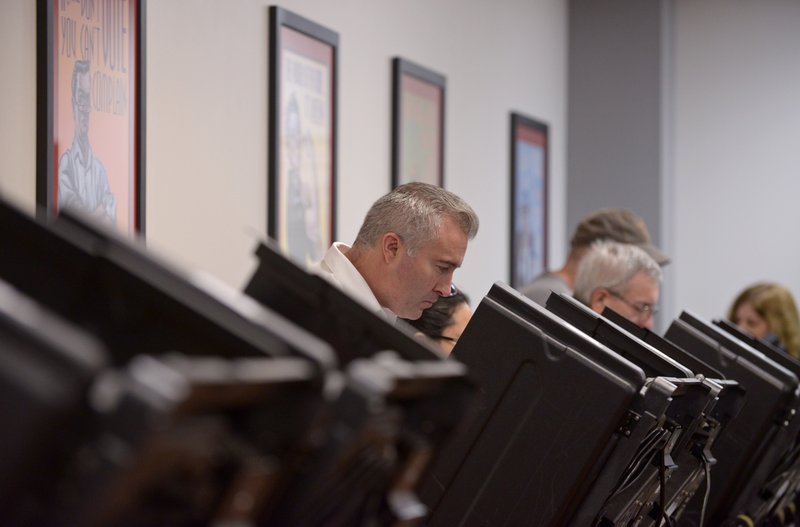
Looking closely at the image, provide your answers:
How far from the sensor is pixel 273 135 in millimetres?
4285

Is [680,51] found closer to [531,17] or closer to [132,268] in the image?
[531,17]

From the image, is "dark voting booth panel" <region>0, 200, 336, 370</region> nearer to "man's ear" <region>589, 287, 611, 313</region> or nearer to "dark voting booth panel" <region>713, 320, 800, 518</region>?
"dark voting booth panel" <region>713, 320, 800, 518</region>

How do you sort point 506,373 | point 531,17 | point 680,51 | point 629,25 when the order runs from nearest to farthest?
point 506,373, point 531,17, point 629,25, point 680,51

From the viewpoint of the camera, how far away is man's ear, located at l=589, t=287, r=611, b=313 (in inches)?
169

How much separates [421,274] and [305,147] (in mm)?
1668

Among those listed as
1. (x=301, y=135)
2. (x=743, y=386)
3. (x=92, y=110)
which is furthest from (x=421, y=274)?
(x=301, y=135)

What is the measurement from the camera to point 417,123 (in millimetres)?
5512

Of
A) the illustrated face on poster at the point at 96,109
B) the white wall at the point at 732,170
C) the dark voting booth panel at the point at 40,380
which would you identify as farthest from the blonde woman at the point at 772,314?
the dark voting booth panel at the point at 40,380

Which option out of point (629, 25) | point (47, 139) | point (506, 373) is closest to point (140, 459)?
point (506, 373)

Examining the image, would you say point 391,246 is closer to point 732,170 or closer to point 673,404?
point 673,404

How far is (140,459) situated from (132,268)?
390 millimetres

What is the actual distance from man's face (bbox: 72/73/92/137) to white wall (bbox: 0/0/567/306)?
0.49 ft

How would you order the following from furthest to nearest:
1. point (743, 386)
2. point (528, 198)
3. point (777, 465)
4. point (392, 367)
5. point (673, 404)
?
point (528, 198), point (777, 465), point (743, 386), point (673, 404), point (392, 367)

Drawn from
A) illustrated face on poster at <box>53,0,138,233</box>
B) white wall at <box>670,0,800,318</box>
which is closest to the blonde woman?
white wall at <box>670,0,800,318</box>
